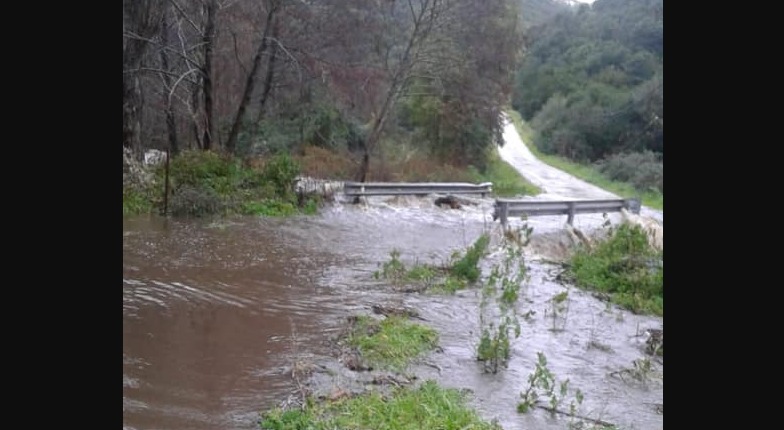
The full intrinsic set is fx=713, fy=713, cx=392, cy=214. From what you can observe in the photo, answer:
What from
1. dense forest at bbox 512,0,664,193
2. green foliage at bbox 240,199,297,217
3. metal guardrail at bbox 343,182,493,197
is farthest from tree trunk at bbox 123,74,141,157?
dense forest at bbox 512,0,664,193

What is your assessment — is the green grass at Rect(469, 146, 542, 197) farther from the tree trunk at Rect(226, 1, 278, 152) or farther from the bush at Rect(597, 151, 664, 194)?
the tree trunk at Rect(226, 1, 278, 152)

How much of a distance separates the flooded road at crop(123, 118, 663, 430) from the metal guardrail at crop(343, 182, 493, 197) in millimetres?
4899

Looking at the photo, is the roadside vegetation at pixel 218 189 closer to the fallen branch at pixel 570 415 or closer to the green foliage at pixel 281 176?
the green foliage at pixel 281 176

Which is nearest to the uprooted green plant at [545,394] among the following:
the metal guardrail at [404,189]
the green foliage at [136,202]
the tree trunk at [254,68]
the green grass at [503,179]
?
the green foliage at [136,202]

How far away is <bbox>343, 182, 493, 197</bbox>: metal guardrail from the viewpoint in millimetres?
21484

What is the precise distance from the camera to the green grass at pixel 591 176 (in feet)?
109

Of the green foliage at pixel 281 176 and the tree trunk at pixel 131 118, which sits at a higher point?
the tree trunk at pixel 131 118

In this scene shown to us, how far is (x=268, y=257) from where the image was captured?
13.3 meters

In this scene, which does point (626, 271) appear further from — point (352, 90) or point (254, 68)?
point (352, 90)

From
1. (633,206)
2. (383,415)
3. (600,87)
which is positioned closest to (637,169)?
(600,87)

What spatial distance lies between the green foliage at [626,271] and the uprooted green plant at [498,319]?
4.26 ft
